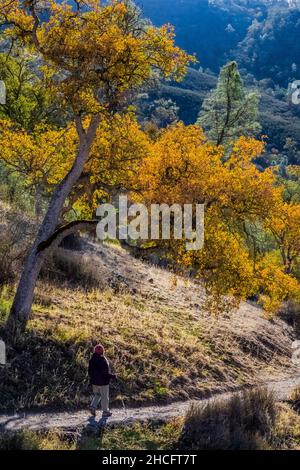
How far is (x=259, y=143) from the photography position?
16.8 meters

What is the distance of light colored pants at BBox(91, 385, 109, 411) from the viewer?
1165 cm

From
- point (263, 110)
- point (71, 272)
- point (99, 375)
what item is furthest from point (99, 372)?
point (263, 110)

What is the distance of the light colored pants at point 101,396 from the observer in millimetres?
11648

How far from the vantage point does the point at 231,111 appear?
37.0m

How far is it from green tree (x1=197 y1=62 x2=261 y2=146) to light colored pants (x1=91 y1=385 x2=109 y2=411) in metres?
27.3

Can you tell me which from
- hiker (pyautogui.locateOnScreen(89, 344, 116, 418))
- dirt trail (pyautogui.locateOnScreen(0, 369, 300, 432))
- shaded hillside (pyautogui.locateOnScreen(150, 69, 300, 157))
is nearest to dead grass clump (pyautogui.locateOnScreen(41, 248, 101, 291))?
dirt trail (pyautogui.locateOnScreen(0, 369, 300, 432))

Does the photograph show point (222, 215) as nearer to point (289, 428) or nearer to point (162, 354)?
point (162, 354)

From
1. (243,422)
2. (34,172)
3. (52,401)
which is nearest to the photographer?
(52,401)

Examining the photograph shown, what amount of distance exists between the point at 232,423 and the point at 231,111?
92.3 ft

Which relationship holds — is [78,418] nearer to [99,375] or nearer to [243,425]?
[99,375]

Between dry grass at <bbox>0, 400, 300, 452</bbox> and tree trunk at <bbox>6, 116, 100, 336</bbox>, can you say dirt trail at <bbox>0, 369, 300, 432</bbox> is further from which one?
tree trunk at <bbox>6, 116, 100, 336</bbox>
